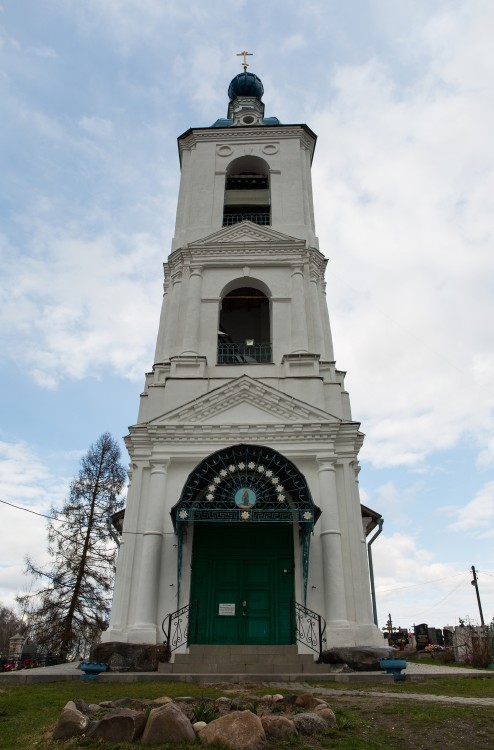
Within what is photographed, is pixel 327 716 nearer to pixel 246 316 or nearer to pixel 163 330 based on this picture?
pixel 163 330

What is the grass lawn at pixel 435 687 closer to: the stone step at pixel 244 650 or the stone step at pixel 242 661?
the stone step at pixel 242 661

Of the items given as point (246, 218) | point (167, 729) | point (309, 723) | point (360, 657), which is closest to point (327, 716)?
point (309, 723)

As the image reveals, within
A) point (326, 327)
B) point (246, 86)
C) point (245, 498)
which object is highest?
point (246, 86)

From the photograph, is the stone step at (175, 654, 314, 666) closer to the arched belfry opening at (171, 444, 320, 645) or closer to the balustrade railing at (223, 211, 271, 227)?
the arched belfry opening at (171, 444, 320, 645)

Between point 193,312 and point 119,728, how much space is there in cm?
1323

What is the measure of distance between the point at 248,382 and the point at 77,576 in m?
13.8

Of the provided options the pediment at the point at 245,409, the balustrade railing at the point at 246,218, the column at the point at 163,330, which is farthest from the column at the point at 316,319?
the column at the point at 163,330

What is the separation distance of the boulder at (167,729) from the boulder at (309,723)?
97cm

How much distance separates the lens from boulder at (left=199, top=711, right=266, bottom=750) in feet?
14.2

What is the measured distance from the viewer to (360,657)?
1082 cm

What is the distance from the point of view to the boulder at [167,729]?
446 cm

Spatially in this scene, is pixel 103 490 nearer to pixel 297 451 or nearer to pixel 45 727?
pixel 297 451

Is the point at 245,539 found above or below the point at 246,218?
below

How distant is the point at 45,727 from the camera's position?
5324 millimetres
